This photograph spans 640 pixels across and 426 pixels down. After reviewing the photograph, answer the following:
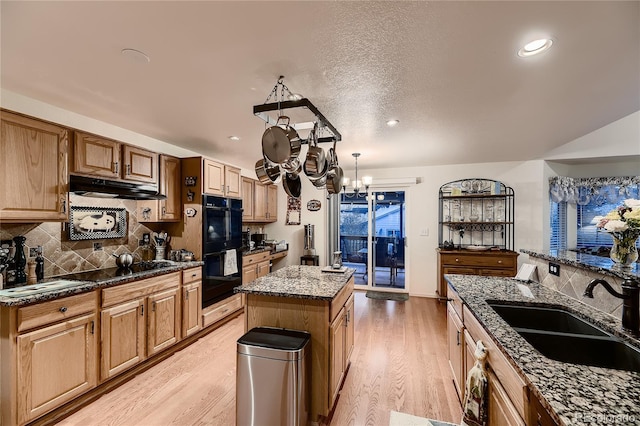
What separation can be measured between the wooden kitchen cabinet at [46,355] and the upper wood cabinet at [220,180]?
174 cm

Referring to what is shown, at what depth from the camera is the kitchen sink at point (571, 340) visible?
1.28 metres

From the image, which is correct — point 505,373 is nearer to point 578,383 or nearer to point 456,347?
point 578,383

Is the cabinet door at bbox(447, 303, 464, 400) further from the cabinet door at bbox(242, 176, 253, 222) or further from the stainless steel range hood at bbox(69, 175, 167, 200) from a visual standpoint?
the cabinet door at bbox(242, 176, 253, 222)

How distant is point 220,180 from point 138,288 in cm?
170

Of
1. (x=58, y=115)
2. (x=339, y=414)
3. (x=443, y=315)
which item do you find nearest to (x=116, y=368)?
(x=339, y=414)

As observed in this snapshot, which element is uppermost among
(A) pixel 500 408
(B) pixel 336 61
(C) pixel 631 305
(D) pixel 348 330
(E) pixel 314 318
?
(B) pixel 336 61

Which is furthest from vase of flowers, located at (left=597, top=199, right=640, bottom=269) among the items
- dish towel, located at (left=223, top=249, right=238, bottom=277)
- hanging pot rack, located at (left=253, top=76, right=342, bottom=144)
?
dish towel, located at (left=223, top=249, right=238, bottom=277)

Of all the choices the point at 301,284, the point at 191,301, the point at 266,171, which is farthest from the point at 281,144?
the point at 191,301

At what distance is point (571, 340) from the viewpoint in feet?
4.62

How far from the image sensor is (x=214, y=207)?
11.9 feet

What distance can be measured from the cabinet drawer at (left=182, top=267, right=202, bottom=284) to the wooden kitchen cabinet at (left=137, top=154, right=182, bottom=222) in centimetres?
68

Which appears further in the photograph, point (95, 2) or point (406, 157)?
point (406, 157)

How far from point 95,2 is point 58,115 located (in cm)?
177

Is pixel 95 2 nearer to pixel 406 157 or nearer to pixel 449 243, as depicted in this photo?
pixel 406 157
